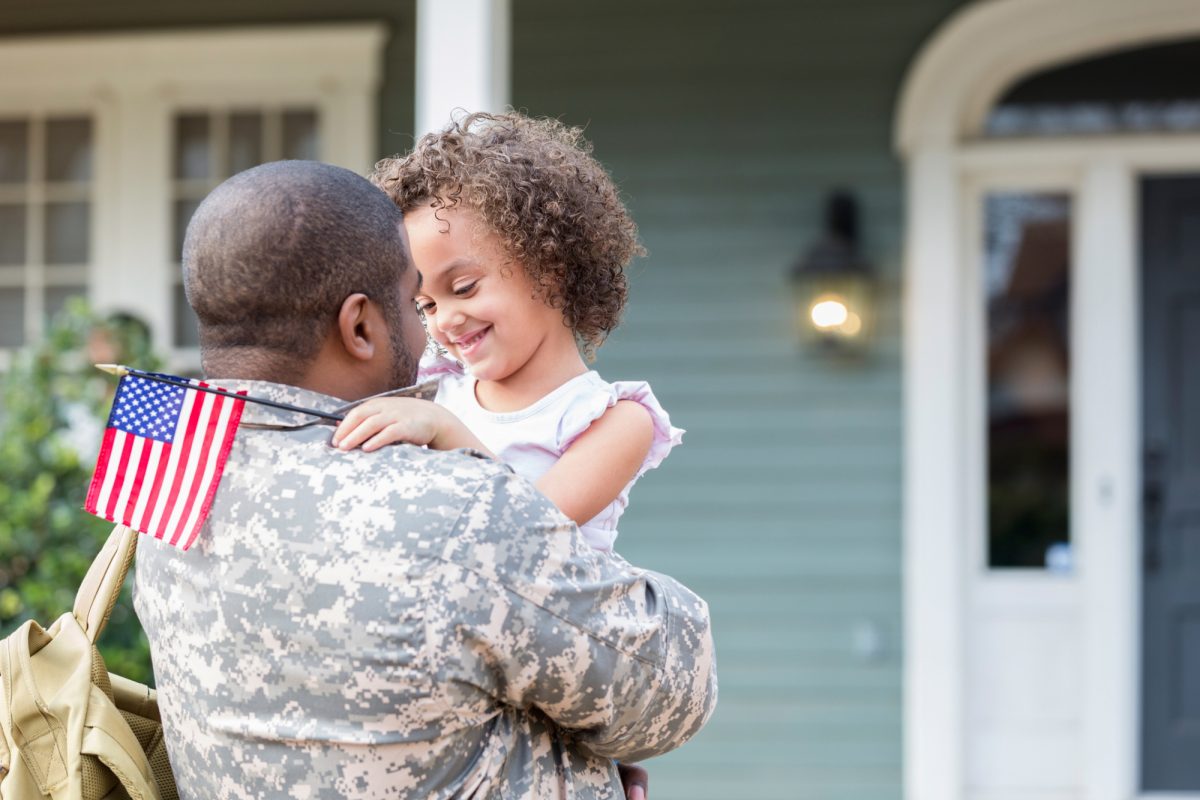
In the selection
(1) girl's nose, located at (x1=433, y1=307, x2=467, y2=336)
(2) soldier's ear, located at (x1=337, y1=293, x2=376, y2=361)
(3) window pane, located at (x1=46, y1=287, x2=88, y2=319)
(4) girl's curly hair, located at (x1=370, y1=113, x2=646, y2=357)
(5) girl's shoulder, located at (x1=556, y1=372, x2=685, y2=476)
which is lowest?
(5) girl's shoulder, located at (x1=556, y1=372, x2=685, y2=476)

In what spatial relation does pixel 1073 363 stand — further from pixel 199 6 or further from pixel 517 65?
pixel 199 6

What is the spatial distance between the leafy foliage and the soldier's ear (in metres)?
3.18

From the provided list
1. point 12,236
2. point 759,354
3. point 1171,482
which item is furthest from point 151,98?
point 1171,482

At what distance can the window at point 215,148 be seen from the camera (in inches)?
225

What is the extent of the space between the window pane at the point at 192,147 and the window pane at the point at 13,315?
0.82 metres

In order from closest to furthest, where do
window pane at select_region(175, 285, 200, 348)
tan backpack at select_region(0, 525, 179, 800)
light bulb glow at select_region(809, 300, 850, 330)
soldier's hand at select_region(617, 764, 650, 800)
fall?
tan backpack at select_region(0, 525, 179, 800), soldier's hand at select_region(617, 764, 650, 800), light bulb glow at select_region(809, 300, 850, 330), window pane at select_region(175, 285, 200, 348)

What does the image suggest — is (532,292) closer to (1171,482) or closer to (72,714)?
(72,714)

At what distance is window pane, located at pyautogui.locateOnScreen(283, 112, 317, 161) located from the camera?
570cm

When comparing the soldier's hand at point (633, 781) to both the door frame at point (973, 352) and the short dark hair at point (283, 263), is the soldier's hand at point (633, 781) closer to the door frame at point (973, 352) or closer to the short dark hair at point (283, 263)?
the short dark hair at point (283, 263)

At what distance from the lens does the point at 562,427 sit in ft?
5.82

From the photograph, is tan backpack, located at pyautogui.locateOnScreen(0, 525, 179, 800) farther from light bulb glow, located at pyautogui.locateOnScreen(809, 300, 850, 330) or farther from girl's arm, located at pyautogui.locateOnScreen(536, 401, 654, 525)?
light bulb glow, located at pyautogui.locateOnScreen(809, 300, 850, 330)

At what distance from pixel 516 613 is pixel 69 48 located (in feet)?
17.0

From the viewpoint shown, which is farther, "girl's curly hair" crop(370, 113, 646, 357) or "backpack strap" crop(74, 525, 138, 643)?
"girl's curly hair" crop(370, 113, 646, 357)

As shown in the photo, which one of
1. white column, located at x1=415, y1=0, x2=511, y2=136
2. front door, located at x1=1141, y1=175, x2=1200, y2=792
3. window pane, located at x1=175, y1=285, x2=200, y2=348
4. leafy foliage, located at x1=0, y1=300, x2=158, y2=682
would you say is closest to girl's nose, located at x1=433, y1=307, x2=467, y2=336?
white column, located at x1=415, y1=0, x2=511, y2=136
